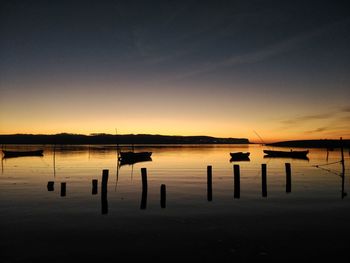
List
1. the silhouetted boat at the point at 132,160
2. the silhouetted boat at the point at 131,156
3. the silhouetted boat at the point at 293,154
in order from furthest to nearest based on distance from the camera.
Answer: the silhouetted boat at the point at 293,154 → the silhouetted boat at the point at 131,156 → the silhouetted boat at the point at 132,160

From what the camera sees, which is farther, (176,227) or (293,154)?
(293,154)

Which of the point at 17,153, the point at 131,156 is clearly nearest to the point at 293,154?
the point at 131,156

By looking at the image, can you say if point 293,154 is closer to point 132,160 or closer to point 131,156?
point 132,160

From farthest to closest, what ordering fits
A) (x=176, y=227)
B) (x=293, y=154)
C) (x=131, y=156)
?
(x=293, y=154) → (x=131, y=156) → (x=176, y=227)

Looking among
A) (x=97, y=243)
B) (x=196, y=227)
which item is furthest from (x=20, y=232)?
(x=196, y=227)

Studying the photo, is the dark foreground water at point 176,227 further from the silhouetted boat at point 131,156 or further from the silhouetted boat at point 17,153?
the silhouetted boat at point 17,153

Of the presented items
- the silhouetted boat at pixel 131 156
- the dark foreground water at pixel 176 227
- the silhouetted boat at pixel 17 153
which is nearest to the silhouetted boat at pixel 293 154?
→ the silhouetted boat at pixel 131 156

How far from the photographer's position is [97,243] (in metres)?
13.6

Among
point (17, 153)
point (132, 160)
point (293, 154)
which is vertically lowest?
point (132, 160)

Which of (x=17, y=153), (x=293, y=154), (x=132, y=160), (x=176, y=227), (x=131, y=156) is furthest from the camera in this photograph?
(x=17, y=153)

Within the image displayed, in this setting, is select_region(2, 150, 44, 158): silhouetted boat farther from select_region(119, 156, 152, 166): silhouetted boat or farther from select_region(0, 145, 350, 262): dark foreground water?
select_region(0, 145, 350, 262): dark foreground water

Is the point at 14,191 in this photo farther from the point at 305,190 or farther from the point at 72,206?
the point at 305,190

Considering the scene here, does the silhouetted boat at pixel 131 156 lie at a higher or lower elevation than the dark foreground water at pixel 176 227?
higher

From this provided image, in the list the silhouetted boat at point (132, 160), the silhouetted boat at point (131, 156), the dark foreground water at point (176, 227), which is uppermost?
the silhouetted boat at point (131, 156)
